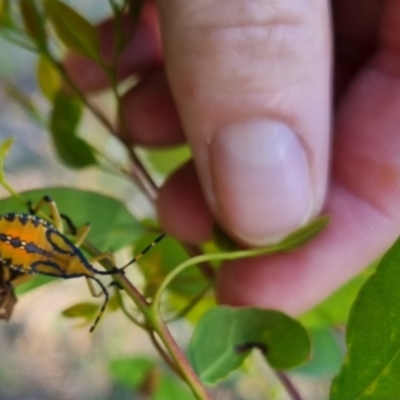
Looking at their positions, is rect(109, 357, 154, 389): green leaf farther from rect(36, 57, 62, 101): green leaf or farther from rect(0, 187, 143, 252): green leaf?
rect(36, 57, 62, 101): green leaf

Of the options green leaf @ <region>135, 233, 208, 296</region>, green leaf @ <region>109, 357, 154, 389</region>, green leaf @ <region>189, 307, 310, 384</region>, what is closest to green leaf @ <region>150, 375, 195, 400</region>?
green leaf @ <region>109, 357, 154, 389</region>

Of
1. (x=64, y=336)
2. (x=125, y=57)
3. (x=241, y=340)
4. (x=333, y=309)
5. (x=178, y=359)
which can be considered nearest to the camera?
(x=178, y=359)

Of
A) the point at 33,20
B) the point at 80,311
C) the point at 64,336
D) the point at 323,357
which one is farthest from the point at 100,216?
the point at 64,336

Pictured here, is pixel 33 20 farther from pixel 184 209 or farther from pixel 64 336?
pixel 64 336

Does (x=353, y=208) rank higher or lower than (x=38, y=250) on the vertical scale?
lower

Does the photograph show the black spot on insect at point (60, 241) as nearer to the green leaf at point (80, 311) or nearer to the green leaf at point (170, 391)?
the green leaf at point (80, 311)

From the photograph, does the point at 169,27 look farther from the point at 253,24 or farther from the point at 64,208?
the point at 64,208

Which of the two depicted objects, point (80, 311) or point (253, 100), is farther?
point (80, 311)
